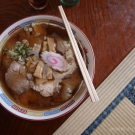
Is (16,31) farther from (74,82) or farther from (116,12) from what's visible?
(116,12)

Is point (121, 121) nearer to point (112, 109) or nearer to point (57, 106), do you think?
point (112, 109)

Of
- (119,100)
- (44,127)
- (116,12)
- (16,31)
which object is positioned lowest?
(44,127)

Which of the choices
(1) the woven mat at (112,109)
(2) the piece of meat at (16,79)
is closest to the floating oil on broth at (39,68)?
(2) the piece of meat at (16,79)

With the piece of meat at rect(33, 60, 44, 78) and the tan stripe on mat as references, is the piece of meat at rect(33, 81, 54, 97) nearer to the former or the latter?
the piece of meat at rect(33, 60, 44, 78)

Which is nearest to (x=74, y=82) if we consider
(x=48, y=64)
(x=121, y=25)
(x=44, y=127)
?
(x=48, y=64)

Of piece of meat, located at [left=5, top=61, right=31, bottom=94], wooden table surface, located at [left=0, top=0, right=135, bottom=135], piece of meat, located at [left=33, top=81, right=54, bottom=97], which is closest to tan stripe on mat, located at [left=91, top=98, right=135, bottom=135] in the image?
wooden table surface, located at [left=0, top=0, right=135, bottom=135]

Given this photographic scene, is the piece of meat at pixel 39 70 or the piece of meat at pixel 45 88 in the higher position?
the piece of meat at pixel 39 70

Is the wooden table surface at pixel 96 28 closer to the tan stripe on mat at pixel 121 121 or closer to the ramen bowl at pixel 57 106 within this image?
the ramen bowl at pixel 57 106
